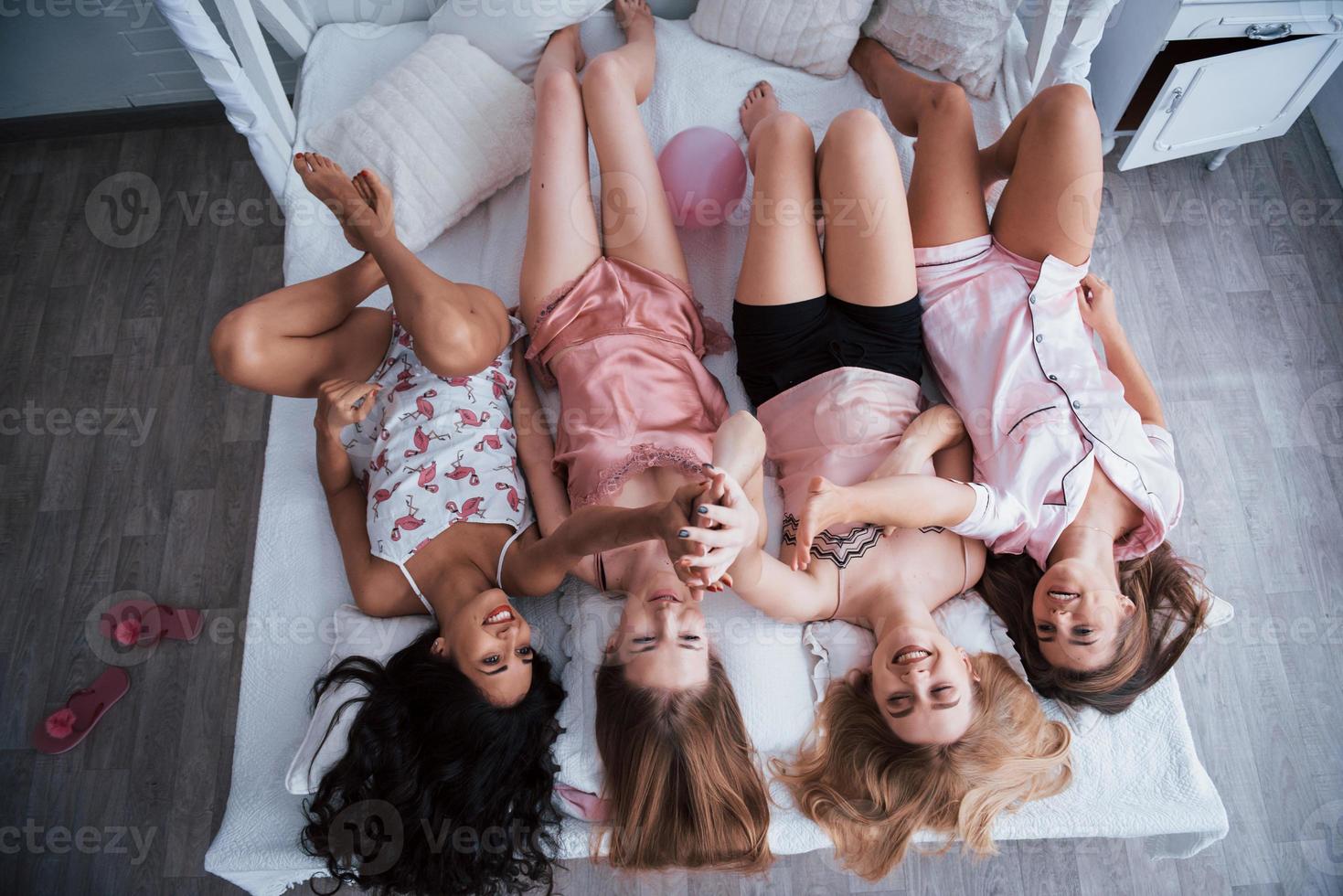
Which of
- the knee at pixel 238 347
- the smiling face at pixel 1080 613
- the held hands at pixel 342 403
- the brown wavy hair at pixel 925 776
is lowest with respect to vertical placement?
the brown wavy hair at pixel 925 776

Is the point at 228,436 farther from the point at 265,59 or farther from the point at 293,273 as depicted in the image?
the point at 265,59

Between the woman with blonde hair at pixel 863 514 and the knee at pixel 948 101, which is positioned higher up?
the knee at pixel 948 101

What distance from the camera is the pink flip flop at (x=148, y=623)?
5.62 feet

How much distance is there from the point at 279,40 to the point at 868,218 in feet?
4.27

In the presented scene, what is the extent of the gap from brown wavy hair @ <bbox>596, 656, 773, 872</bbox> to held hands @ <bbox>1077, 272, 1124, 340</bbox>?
937mm

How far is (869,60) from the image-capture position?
1.73 meters

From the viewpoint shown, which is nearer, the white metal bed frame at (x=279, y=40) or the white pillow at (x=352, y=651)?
the white pillow at (x=352, y=651)

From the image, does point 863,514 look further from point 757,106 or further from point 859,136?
point 757,106

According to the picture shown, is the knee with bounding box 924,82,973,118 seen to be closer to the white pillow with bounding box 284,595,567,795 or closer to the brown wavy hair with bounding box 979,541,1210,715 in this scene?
the brown wavy hair with bounding box 979,541,1210,715

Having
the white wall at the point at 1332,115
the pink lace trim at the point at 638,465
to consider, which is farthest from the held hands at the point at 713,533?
the white wall at the point at 1332,115

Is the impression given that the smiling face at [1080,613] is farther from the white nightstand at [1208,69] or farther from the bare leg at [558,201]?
the white nightstand at [1208,69]

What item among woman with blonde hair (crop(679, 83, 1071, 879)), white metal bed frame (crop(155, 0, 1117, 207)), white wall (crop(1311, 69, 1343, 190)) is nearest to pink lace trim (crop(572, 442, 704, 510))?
woman with blonde hair (crop(679, 83, 1071, 879))

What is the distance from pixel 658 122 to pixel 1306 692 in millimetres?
1719

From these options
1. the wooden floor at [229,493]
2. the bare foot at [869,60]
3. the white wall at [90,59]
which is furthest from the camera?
the white wall at [90,59]
